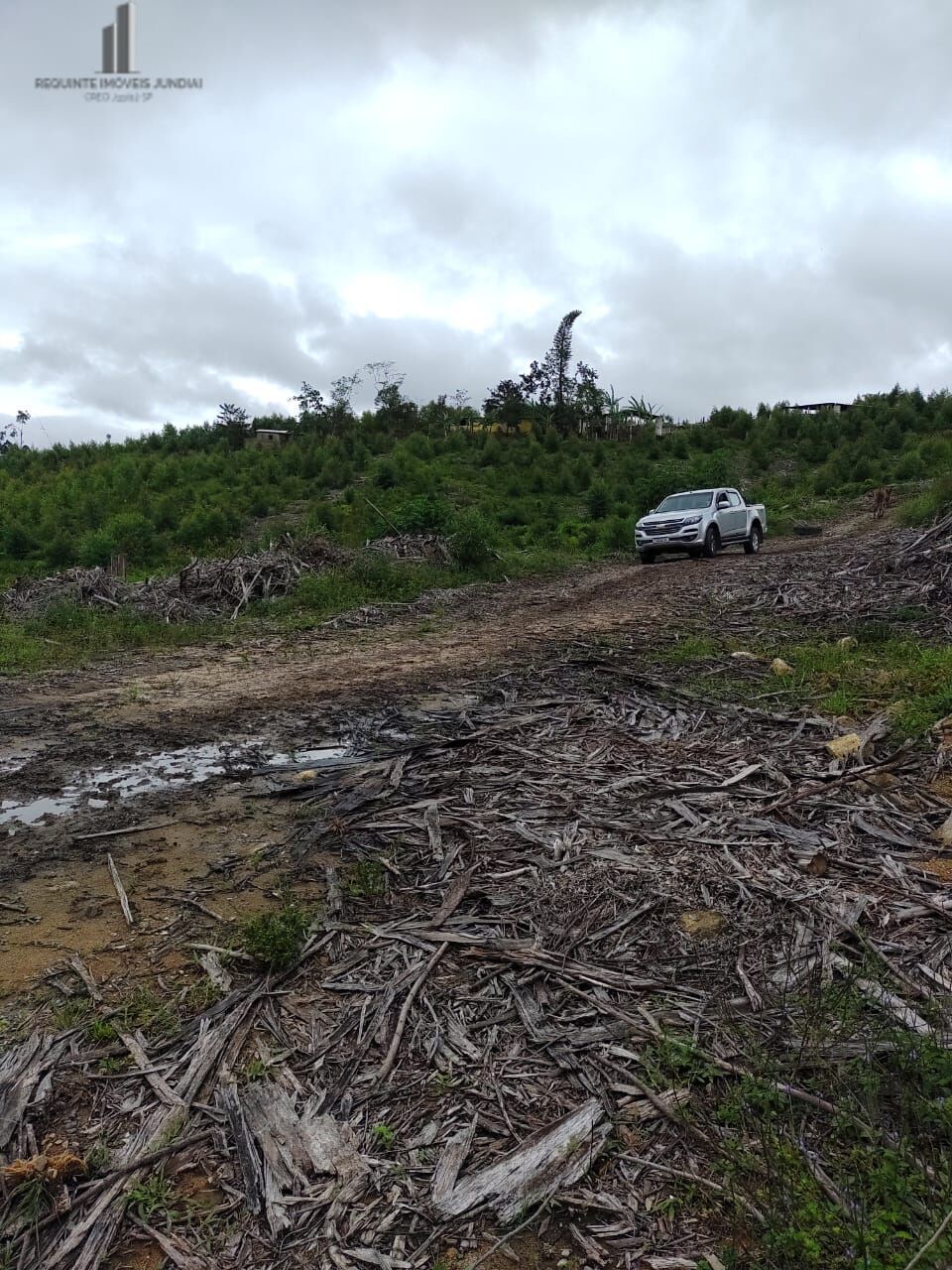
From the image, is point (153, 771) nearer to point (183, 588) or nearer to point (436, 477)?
point (183, 588)

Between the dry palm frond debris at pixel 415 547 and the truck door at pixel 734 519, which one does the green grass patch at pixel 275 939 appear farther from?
the truck door at pixel 734 519

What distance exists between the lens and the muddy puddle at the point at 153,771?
5.14m

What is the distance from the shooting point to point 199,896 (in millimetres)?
3926

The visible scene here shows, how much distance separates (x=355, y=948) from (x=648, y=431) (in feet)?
114

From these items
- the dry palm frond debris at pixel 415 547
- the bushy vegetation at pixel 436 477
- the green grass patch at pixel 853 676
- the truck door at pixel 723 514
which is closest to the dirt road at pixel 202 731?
the green grass patch at pixel 853 676

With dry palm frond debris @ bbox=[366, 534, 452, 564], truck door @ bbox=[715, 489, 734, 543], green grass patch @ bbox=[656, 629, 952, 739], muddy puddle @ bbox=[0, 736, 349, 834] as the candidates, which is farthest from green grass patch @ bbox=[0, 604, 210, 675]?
truck door @ bbox=[715, 489, 734, 543]

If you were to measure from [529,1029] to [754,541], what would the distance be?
17724 millimetres

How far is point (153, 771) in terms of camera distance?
5820 mm

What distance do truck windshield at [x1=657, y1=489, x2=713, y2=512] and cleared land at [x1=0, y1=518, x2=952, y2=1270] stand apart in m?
11.7

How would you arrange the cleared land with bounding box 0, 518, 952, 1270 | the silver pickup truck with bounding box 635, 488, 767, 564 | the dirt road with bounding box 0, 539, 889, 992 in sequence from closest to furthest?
the cleared land with bounding box 0, 518, 952, 1270 → the dirt road with bounding box 0, 539, 889, 992 → the silver pickup truck with bounding box 635, 488, 767, 564

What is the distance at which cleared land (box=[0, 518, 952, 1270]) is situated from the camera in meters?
2.19

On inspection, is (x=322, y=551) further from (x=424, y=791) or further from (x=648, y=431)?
(x=648, y=431)

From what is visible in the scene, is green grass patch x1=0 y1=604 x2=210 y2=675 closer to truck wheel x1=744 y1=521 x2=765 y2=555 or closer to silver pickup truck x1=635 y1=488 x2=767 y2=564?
silver pickup truck x1=635 y1=488 x2=767 y2=564

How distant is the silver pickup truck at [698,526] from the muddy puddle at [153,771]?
1297 centimetres
